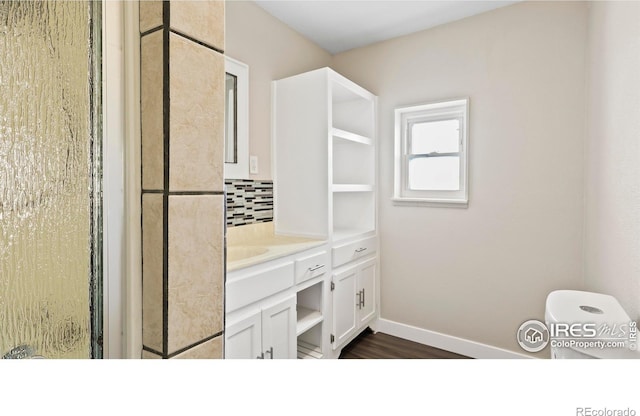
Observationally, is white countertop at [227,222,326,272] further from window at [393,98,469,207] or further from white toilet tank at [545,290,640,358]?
white toilet tank at [545,290,640,358]

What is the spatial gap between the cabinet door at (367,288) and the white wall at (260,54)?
985 millimetres

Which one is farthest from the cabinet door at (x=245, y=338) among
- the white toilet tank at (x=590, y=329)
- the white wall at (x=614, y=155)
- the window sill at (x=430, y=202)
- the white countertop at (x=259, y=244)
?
the window sill at (x=430, y=202)

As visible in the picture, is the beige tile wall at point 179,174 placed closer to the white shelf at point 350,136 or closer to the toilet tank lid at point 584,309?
the toilet tank lid at point 584,309

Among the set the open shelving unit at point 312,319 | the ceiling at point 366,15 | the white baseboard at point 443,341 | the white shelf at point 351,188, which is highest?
the ceiling at point 366,15

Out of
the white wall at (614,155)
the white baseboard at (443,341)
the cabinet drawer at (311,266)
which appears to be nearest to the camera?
the white wall at (614,155)

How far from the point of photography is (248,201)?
→ 1.91m

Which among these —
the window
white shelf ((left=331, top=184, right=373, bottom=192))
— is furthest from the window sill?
white shelf ((left=331, top=184, right=373, bottom=192))

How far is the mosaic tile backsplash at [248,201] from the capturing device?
1798mm

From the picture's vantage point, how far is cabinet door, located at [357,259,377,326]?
7.33 feet

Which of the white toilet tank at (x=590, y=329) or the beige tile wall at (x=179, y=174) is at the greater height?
the beige tile wall at (x=179, y=174)

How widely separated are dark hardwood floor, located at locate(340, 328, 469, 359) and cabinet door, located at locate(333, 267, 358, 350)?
0.16 meters

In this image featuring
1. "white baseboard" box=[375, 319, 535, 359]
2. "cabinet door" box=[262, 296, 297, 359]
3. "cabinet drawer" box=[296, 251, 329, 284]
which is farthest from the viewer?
Answer: "white baseboard" box=[375, 319, 535, 359]

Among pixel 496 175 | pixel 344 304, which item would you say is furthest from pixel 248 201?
pixel 496 175
